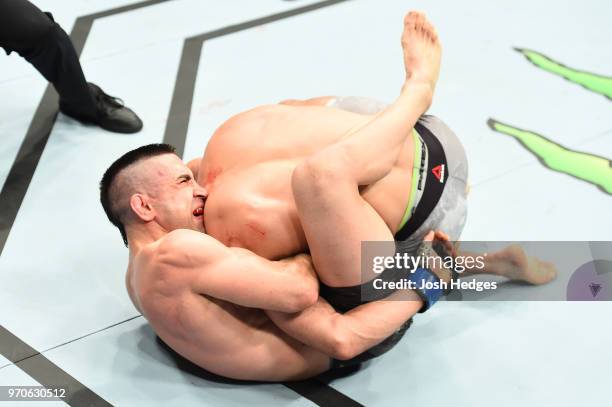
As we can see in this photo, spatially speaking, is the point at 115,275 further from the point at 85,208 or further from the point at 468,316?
the point at 468,316

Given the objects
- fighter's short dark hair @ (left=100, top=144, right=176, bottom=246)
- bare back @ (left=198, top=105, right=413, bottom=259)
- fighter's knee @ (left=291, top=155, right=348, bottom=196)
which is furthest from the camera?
fighter's short dark hair @ (left=100, top=144, right=176, bottom=246)

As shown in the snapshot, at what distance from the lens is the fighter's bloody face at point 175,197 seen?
2.16 metres

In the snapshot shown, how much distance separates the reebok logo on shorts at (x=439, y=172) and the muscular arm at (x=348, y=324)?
1.16 ft

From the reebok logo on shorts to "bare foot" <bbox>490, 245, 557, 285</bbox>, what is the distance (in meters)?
0.39

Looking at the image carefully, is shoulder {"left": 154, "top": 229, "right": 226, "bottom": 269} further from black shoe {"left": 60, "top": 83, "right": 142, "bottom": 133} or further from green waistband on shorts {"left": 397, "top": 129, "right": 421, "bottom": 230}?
black shoe {"left": 60, "top": 83, "right": 142, "bottom": 133}

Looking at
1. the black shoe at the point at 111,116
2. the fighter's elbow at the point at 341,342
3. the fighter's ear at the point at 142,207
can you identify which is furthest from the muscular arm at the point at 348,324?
the black shoe at the point at 111,116

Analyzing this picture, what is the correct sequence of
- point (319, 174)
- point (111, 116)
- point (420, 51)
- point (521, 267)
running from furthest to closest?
point (111, 116)
point (521, 267)
point (420, 51)
point (319, 174)

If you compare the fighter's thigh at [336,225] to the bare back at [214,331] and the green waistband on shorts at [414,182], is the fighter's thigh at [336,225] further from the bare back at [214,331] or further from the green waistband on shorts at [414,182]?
the bare back at [214,331]

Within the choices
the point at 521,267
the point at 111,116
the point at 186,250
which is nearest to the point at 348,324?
the point at 186,250

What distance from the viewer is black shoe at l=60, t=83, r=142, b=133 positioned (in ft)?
10.9

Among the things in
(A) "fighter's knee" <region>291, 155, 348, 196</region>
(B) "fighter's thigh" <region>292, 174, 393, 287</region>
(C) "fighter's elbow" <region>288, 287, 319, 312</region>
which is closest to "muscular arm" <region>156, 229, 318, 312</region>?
(C) "fighter's elbow" <region>288, 287, 319, 312</region>

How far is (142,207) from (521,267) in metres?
1.19

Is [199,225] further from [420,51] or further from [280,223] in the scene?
[420,51]

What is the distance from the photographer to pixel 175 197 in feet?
7.13
